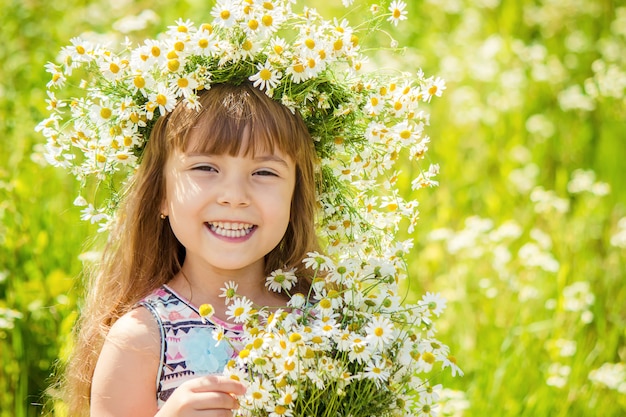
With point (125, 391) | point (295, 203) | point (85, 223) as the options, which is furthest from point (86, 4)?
point (125, 391)

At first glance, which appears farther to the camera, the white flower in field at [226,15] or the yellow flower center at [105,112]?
the yellow flower center at [105,112]

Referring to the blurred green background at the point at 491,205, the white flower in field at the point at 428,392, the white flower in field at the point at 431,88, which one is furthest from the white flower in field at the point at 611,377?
the white flower in field at the point at 431,88

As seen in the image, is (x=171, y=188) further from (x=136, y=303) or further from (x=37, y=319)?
(x=37, y=319)

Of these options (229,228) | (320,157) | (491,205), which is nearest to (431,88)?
(320,157)

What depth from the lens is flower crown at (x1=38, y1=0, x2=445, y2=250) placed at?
191 centimetres

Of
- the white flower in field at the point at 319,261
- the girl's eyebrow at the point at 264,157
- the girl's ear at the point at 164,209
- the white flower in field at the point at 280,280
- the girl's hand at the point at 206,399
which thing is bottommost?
the girl's hand at the point at 206,399

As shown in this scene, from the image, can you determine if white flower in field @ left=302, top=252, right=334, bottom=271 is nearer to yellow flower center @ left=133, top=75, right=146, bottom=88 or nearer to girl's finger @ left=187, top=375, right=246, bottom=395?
girl's finger @ left=187, top=375, right=246, bottom=395

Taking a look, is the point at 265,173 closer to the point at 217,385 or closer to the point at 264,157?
the point at 264,157

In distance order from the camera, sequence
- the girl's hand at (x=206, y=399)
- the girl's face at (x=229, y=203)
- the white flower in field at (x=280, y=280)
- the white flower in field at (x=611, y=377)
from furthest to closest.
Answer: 1. the white flower in field at (x=611, y=377)
2. the white flower in field at (x=280, y=280)
3. the girl's face at (x=229, y=203)
4. the girl's hand at (x=206, y=399)

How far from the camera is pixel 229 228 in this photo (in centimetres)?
197

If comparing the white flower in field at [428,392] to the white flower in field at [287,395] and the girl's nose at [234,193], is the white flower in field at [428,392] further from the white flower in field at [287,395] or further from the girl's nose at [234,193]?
the girl's nose at [234,193]

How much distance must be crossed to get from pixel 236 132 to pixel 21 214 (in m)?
1.10

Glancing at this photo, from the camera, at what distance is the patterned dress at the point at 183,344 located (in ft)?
6.32

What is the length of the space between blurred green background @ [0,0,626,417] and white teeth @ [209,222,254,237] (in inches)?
25.1
